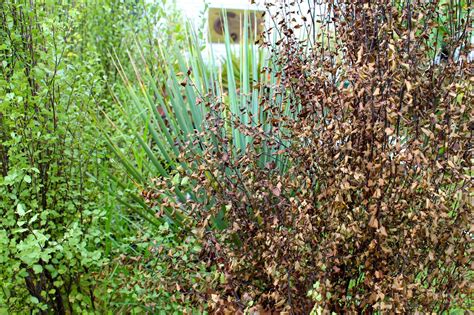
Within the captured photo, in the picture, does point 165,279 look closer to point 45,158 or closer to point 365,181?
point 45,158

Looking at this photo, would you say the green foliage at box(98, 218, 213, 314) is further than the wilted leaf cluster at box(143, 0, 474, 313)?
Yes

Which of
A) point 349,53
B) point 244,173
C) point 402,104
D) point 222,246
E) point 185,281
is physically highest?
point 349,53

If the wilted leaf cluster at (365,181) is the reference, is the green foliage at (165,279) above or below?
below

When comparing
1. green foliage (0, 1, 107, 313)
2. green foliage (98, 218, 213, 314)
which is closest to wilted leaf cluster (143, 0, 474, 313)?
green foliage (98, 218, 213, 314)

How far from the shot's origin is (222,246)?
11.2 feet

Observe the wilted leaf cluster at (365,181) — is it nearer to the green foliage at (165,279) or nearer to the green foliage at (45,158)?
the green foliage at (165,279)

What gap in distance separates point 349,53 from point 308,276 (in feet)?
3.21

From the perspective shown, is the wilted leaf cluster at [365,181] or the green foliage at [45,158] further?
the green foliage at [45,158]

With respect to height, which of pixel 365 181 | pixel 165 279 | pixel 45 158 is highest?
pixel 365 181

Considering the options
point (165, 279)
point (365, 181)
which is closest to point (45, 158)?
point (165, 279)

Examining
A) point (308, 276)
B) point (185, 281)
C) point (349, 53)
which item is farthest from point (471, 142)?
point (185, 281)

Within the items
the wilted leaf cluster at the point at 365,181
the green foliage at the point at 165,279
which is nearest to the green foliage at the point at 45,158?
the green foliage at the point at 165,279

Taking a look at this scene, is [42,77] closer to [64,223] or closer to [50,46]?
[50,46]

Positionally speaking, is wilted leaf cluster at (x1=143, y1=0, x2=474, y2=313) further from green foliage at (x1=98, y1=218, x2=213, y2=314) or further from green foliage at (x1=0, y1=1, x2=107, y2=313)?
green foliage at (x1=0, y1=1, x2=107, y2=313)
